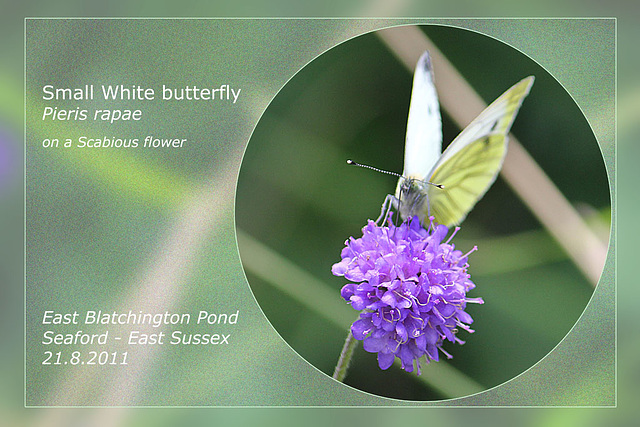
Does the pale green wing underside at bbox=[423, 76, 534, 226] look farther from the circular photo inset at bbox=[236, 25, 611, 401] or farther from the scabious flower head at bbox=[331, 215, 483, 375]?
the scabious flower head at bbox=[331, 215, 483, 375]

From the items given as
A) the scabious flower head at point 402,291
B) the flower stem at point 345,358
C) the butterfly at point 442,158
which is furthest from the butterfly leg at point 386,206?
the flower stem at point 345,358

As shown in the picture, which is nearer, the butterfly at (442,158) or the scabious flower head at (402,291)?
the scabious flower head at (402,291)

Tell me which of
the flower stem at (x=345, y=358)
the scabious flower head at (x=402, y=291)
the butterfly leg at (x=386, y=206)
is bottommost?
the flower stem at (x=345, y=358)

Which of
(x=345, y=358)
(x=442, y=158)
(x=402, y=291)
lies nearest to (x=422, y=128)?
(x=442, y=158)

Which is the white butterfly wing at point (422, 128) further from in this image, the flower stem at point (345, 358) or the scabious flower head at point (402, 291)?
the flower stem at point (345, 358)

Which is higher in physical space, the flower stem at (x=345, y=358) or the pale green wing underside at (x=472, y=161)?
the pale green wing underside at (x=472, y=161)

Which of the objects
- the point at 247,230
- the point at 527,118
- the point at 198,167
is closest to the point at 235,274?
the point at 247,230
